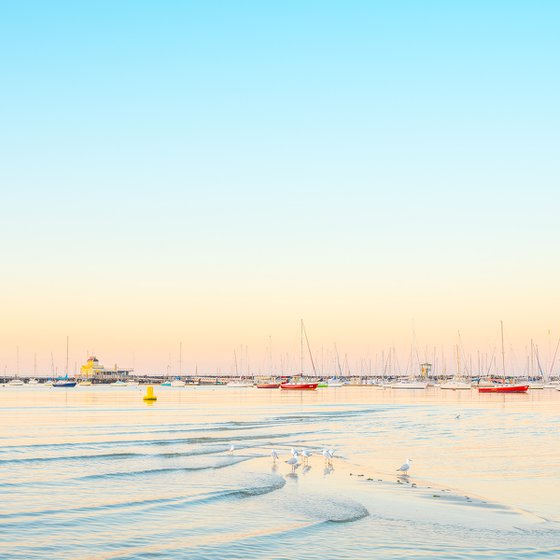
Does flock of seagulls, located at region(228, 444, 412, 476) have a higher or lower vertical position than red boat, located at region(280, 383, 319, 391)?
higher

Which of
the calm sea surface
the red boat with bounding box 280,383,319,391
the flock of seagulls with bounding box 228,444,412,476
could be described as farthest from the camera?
the red boat with bounding box 280,383,319,391

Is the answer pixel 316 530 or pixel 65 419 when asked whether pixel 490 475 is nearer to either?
pixel 316 530

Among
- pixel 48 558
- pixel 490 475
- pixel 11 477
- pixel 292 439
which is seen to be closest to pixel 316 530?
pixel 48 558

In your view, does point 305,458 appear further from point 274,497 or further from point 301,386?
point 301,386

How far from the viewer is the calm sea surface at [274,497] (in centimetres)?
2006

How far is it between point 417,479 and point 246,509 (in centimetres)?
983

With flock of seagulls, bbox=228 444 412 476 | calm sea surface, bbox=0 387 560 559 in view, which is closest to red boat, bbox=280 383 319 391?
calm sea surface, bbox=0 387 560 559

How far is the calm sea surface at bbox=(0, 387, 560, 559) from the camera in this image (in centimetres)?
2006

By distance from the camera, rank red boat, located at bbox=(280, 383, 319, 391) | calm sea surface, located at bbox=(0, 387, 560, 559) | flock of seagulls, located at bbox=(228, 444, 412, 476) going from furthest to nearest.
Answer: red boat, located at bbox=(280, 383, 319, 391) → flock of seagulls, located at bbox=(228, 444, 412, 476) → calm sea surface, located at bbox=(0, 387, 560, 559)

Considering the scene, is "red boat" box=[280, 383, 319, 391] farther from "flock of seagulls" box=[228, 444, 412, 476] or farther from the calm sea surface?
"flock of seagulls" box=[228, 444, 412, 476]

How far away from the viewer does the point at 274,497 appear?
27453 mm

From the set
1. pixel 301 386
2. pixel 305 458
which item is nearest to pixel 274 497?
pixel 305 458

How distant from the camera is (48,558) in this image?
18625mm

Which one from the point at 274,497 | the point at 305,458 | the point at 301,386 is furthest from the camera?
the point at 301,386
